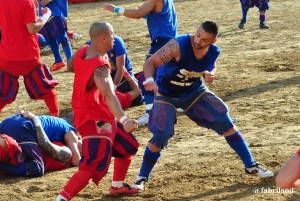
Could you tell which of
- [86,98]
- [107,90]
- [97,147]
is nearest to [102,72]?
[107,90]

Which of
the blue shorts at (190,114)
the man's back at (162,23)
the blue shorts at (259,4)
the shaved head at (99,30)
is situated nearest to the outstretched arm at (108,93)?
the shaved head at (99,30)

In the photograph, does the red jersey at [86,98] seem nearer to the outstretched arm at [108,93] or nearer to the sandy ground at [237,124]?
the outstretched arm at [108,93]

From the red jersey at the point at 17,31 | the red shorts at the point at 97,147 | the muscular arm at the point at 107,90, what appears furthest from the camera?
the red jersey at the point at 17,31

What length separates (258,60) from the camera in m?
13.3

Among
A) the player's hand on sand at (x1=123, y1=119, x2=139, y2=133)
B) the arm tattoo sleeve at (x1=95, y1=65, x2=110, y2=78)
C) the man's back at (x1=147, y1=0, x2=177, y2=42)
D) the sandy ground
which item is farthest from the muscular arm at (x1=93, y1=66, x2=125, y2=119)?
the man's back at (x1=147, y1=0, x2=177, y2=42)

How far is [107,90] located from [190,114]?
1.25 m

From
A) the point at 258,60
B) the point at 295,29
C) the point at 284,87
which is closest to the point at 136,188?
the point at 284,87

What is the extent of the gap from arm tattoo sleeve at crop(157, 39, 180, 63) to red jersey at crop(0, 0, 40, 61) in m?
2.66

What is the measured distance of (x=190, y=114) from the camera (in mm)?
7438

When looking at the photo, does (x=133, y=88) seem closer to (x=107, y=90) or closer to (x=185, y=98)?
(x=185, y=98)

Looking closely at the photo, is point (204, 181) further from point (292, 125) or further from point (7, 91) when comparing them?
point (7, 91)

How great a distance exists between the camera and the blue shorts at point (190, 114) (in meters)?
7.17

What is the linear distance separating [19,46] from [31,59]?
0.21m

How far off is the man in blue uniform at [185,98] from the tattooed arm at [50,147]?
108 centimetres
